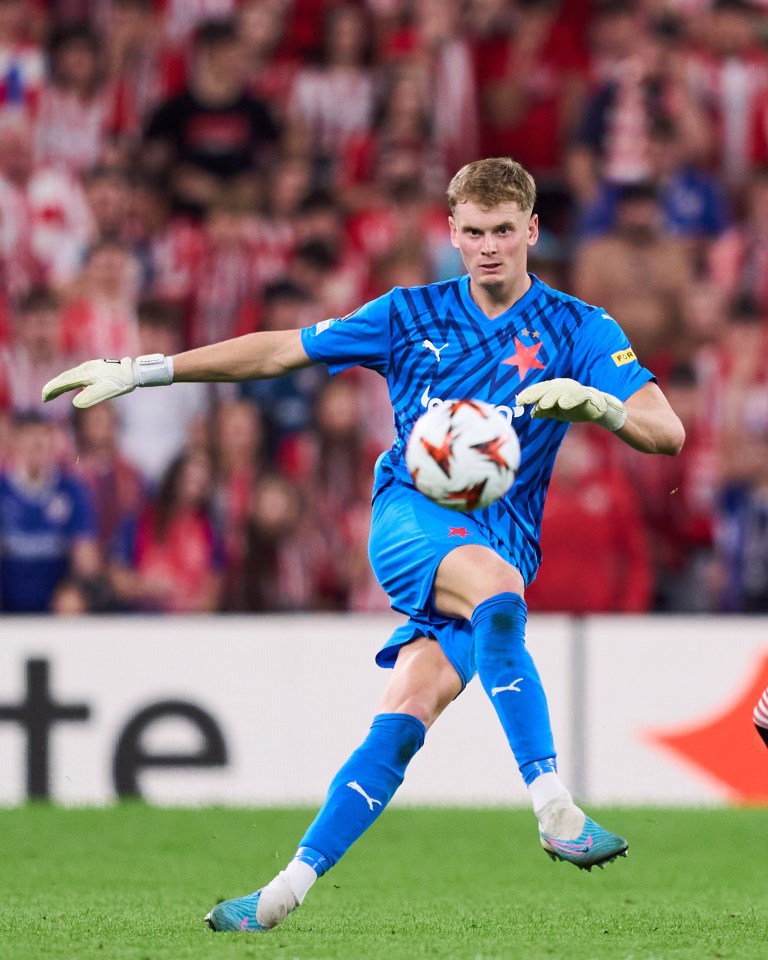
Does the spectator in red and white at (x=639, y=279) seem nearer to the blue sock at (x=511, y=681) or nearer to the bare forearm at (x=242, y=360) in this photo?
the bare forearm at (x=242, y=360)

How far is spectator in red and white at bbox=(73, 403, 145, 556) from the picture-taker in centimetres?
1006

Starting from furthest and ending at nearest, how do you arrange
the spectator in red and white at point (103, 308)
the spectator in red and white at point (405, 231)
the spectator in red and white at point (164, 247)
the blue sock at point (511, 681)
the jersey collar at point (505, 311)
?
the spectator in red and white at point (164, 247), the spectator in red and white at point (405, 231), the spectator in red and white at point (103, 308), the jersey collar at point (505, 311), the blue sock at point (511, 681)

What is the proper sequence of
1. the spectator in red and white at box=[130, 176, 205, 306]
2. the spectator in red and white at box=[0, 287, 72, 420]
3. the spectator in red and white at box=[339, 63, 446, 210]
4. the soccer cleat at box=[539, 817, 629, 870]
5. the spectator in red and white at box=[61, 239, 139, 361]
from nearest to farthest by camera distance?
1. the soccer cleat at box=[539, 817, 629, 870]
2. the spectator in red and white at box=[0, 287, 72, 420]
3. the spectator in red and white at box=[61, 239, 139, 361]
4. the spectator in red and white at box=[130, 176, 205, 306]
5. the spectator in red and white at box=[339, 63, 446, 210]

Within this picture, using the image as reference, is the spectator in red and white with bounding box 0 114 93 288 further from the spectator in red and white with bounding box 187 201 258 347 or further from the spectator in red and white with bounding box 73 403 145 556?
the spectator in red and white with bounding box 73 403 145 556

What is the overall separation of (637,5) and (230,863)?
8.38m

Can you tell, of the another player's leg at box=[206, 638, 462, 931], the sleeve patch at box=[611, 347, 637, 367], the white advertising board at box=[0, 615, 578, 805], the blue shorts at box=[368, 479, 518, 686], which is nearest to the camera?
the another player's leg at box=[206, 638, 462, 931]

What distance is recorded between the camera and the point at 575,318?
5.12 m

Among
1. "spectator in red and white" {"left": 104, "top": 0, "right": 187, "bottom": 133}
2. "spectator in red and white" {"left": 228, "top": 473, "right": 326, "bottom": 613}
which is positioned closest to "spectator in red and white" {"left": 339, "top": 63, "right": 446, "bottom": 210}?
"spectator in red and white" {"left": 104, "top": 0, "right": 187, "bottom": 133}

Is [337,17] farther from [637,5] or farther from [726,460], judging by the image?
[726,460]

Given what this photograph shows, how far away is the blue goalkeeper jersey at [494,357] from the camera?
5.02m

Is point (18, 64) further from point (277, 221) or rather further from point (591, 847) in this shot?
point (591, 847)

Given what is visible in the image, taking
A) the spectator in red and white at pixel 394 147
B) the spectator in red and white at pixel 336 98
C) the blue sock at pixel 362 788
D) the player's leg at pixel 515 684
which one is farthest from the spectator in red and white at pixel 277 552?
the player's leg at pixel 515 684

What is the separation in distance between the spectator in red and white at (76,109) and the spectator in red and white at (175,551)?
3.14 m

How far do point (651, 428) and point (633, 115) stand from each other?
26.1ft
